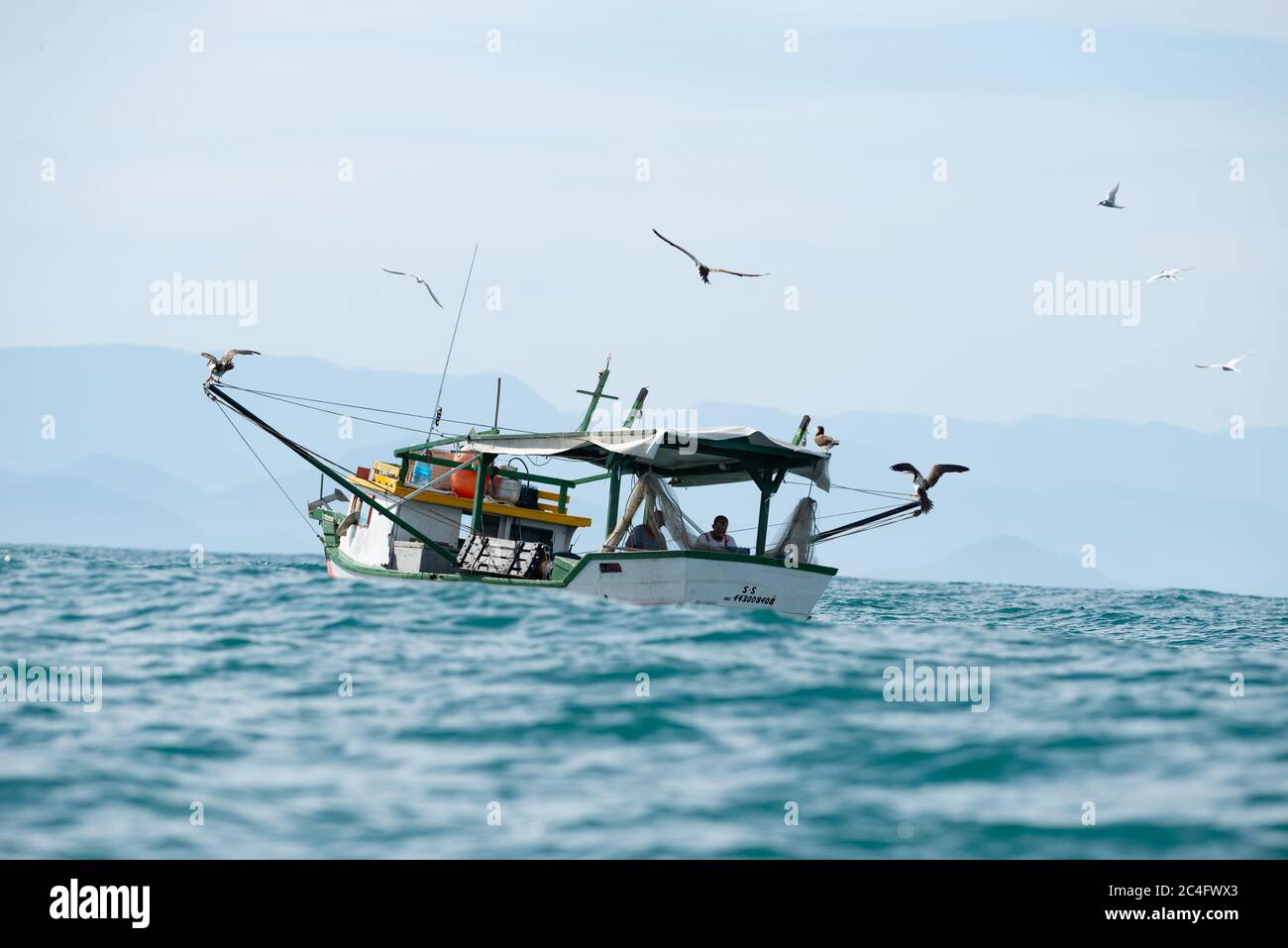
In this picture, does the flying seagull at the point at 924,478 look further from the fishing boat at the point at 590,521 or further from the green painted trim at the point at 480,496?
the green painted trim at the point at 480,496

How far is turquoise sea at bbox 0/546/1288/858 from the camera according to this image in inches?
408

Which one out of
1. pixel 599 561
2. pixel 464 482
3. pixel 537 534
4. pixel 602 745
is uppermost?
pixel 464 482

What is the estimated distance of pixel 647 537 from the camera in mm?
26453

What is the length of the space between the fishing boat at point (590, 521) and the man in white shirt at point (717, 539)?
54mm

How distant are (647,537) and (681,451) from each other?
2009mm

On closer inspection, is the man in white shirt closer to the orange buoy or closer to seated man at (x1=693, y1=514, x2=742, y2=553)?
seated man at (x1=693, y1=514, x2=742, y2=553)

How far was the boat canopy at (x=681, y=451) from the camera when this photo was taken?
983 inches

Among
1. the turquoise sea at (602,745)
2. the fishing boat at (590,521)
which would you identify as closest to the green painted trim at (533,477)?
the fishing boat at (590,521)

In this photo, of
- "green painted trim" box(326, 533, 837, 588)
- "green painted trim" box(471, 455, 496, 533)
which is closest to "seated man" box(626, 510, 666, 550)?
"green painted trim" box(326, 533, 837, 588)

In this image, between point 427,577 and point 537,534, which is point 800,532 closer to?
point 537,534

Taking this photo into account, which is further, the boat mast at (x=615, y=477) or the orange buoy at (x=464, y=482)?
the orange buoy at (x=464, y=482)

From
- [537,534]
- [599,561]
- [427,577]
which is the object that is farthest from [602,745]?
[537,534]
